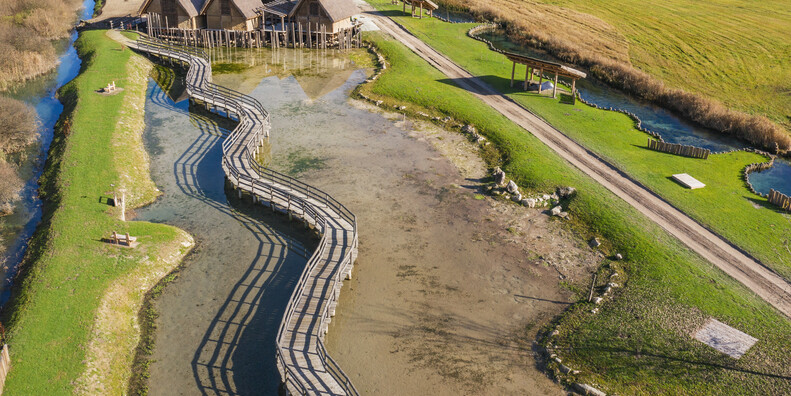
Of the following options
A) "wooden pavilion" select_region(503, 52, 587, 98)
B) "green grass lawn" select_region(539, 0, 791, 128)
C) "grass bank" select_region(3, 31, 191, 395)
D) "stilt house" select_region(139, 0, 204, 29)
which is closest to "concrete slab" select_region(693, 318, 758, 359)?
"grass bank" select_region(3, 31, 191, 395)

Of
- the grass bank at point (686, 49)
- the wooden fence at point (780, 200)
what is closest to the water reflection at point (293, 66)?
the grass bank at point (686, 49)

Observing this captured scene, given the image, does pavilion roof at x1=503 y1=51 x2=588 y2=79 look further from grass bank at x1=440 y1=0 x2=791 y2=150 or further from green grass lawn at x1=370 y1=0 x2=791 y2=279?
grass bank at x1=440 y1=0 x2=791 y2=150

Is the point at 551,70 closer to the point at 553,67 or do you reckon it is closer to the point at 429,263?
the point at 553,67

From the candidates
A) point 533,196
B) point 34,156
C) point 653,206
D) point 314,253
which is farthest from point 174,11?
point 653,206

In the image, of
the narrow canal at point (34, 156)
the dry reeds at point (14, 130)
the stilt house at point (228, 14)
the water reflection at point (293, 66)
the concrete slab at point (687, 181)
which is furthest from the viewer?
the stilt house at point (228, 14)

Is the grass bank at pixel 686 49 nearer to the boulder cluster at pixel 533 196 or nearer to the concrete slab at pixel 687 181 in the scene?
the concrete slab at pixel 687 181
